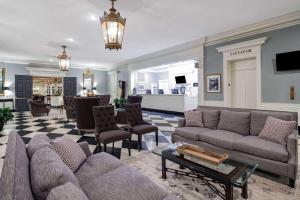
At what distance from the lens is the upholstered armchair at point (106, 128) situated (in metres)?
2.87

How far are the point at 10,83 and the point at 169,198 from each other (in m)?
10.7

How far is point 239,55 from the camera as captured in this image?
485cm

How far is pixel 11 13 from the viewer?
365 cm

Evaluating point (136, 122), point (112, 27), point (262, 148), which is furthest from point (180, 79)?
point (262, 148)

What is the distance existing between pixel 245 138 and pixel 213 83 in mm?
3146

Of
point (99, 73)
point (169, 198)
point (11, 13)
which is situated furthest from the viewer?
point (99, 73)

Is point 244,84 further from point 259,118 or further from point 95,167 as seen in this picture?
point 95,167

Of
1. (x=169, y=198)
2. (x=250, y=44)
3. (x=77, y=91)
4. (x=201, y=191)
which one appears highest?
(x=250, y=44)

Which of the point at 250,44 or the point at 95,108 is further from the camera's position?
the point at 250,44

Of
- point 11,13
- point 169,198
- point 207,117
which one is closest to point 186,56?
point 207,117

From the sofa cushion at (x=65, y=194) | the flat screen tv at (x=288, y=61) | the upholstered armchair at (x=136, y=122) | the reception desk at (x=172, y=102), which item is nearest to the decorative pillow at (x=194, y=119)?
the upholstered armchair at (x=136, y=122)

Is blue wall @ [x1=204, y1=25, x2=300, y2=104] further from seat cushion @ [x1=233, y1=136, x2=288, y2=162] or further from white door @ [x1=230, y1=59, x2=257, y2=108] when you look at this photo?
seat cushion @ [x1=233, y1=136, x2=288, y2=162]

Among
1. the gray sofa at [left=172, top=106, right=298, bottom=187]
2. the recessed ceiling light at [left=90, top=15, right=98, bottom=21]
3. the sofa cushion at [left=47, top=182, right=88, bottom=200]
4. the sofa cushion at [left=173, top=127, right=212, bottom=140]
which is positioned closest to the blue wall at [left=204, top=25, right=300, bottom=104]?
the gray sofa at [left=172, top=106, right=298, bottom=187]

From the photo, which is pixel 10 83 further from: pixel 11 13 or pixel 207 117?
pixel 207 117
